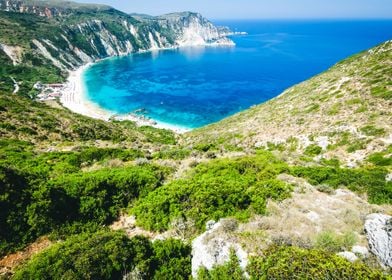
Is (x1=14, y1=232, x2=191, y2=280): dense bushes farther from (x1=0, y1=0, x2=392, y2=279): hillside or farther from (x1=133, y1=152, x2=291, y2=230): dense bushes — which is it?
(x1=133, y1=152, x2=291, y2=230): dense bushes

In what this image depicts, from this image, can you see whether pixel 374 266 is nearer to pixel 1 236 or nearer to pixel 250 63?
pixel 1 236

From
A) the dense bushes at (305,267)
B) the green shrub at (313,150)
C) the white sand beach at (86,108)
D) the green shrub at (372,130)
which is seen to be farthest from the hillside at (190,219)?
the white sand beach at (86,108)

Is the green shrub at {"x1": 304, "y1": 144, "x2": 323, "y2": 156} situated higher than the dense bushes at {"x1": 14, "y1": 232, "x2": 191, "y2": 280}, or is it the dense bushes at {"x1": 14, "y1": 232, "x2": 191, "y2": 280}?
the dense bushes at {"x1": 14, "y1": 232, "x2": 191, "y2": 280}

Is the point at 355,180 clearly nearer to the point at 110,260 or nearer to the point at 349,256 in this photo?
the point at 349,256

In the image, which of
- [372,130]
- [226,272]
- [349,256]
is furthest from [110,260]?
[372,130]

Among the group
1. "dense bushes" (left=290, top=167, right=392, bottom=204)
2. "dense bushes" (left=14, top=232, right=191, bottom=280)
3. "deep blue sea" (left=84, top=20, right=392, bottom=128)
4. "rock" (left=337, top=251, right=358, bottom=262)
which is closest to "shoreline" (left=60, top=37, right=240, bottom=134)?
"deep blue sea" (left=84, top=20, right=392, bottom=128)

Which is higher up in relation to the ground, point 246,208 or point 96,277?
point 96,277

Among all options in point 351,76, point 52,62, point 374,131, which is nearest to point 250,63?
point 52,62
